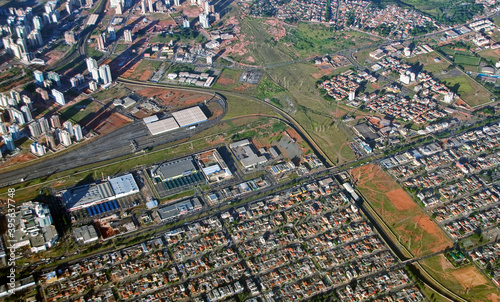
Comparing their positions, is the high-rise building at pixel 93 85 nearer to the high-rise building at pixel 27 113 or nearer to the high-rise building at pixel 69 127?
the high-rise building at pixel 27 113

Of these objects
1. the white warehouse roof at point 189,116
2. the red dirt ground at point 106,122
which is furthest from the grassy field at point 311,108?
the red dirt ground at point 106,122

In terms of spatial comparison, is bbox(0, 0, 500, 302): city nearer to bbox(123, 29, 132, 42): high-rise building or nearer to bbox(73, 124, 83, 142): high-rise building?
bbox(73, 124, 83, 142): high-rise building

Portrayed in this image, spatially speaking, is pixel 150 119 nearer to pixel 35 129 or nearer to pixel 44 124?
pixel 44 124

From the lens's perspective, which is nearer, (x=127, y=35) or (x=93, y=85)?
(x=93, y=85)

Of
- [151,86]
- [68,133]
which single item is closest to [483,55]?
[151,86]

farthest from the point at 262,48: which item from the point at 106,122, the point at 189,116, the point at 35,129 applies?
the point at 35,129

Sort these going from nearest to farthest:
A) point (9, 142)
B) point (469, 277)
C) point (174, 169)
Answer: point (469, 277), point (174, 169), point (9, 142)

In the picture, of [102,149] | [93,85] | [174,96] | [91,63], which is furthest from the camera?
[91,63]
